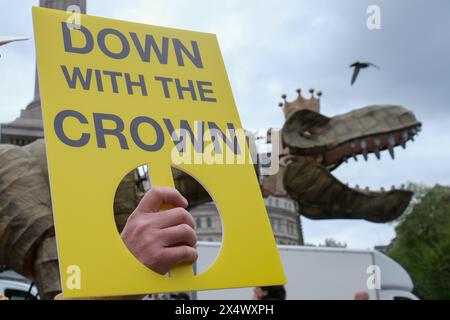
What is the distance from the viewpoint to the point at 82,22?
1.48 m

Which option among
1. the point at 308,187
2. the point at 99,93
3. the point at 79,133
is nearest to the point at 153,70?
the point at 99,93

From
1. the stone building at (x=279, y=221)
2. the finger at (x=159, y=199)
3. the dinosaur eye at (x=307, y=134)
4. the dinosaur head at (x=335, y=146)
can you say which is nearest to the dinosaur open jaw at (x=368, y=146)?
the dinosaur head at (x=335, y=146)

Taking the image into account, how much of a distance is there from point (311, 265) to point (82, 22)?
7685 millimetres

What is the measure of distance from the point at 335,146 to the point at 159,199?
20.1 feet

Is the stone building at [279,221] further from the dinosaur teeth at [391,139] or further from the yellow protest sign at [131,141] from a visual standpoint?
the dinosaur teeth at [391,139]

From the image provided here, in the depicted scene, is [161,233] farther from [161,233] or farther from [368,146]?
[368,146]

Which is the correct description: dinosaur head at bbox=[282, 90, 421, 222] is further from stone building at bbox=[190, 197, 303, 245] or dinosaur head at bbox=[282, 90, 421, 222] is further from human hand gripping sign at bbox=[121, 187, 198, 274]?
human hand gripping sign at bbox=[121, 187, 198, 274]

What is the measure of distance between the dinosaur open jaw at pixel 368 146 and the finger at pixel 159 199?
6087 millimetres

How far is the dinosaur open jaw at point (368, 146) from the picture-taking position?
6.98 m

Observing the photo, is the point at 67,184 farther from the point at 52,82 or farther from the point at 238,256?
the point at 238,256

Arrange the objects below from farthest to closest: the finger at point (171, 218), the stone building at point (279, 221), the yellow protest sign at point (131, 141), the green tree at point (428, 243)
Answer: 1. the green tree at point (428, 243)
2. the stone building at point (279, 221)
3. the finger at point (171, 218)
4. the yellow protest sign at point (131, 141)

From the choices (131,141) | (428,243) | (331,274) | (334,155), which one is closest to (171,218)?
(131,141)

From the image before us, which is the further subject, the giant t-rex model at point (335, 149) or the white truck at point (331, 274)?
the white truck at point (331, 274)

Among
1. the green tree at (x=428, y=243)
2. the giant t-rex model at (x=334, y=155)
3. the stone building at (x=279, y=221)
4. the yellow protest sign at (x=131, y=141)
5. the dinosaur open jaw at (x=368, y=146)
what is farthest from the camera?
the green tree at (x=428, y=243)
